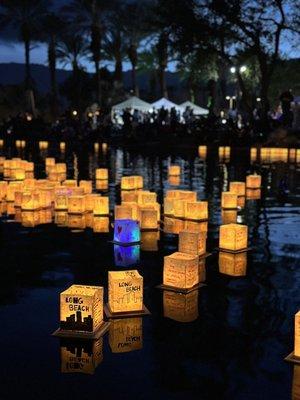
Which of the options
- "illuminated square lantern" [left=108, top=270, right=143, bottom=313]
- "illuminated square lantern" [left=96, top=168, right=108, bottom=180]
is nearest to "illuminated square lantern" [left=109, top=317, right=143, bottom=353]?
"illuminated square lantern" [left=108, top=270, right=143, bottom=313]

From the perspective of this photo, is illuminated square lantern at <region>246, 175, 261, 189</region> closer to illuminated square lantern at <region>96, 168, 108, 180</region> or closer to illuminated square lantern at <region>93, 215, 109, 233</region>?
illuminated square lantern at <region>96, 168, 108, 180</region>

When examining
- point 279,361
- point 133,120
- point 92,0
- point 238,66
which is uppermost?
point 92,0

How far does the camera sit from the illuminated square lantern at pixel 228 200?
12.1 metres

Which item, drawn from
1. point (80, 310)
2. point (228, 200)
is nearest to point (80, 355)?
point (80, 310)

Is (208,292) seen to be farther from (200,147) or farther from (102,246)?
(200,147)

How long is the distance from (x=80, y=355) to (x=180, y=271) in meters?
1.96

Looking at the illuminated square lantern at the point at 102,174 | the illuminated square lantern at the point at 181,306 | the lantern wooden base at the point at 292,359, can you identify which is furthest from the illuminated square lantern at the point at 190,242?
the illuminated square lantern at the point at 102,174

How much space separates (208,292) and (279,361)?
1872 mm

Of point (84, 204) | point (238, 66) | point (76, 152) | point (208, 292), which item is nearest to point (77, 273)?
point (208, 292)

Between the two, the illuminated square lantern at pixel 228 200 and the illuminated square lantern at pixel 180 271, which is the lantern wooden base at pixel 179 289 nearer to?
the illuminated square lantern at pixel 180 271

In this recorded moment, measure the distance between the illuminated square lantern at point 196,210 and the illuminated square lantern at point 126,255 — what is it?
2.10 m

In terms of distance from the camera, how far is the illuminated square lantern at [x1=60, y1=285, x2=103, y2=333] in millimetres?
5492

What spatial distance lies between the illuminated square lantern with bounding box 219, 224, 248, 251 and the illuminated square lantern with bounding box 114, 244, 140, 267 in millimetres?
1195

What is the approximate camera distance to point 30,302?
6.41m
